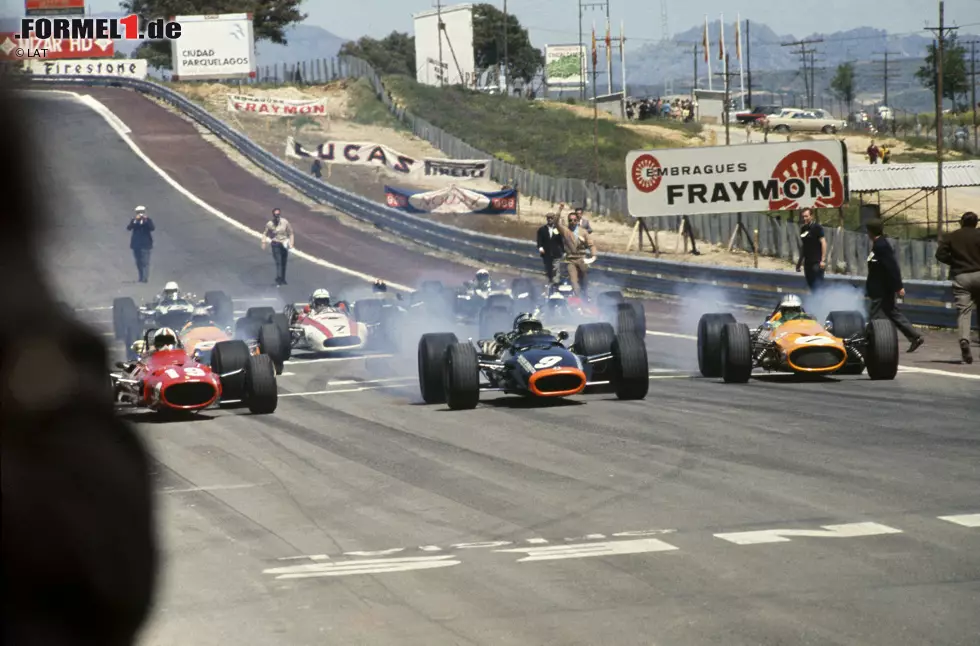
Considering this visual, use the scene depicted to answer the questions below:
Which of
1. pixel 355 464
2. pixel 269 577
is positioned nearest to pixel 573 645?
pixel 269 577

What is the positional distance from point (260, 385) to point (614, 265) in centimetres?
2021

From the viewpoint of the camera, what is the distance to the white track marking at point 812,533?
32.6 feet

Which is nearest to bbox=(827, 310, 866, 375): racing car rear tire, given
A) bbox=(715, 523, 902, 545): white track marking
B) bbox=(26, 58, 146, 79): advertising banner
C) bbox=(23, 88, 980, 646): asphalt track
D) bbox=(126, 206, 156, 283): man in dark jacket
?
bbox=(23, 88, 980, 646): asphalt track

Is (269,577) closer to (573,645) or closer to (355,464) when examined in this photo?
(573,645)

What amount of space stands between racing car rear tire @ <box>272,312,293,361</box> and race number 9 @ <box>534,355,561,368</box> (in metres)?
5.98

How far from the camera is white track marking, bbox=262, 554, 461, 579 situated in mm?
9445

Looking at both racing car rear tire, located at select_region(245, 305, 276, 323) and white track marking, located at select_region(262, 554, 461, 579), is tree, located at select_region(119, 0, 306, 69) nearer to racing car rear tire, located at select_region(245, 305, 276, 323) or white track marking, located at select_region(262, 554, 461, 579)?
racing car rear tire, located at select_region(245, 305, 276, 323)

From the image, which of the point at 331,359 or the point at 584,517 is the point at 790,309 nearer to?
the point at 331,359

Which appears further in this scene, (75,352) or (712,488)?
(75,352)

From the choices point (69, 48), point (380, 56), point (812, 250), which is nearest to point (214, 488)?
point (812, 250)

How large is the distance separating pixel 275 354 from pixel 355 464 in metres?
8.13

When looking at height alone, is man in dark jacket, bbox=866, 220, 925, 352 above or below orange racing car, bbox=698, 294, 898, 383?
above

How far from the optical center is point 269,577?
9430 millimetres

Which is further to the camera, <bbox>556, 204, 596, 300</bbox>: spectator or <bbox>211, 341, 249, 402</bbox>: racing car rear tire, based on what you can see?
<bbox>556, 204, 596, 300</bbox>: spectator
